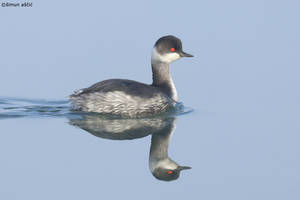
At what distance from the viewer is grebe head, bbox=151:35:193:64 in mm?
12234

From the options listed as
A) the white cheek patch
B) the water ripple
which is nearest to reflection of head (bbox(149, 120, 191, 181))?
the water ripple

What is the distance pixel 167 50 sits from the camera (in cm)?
1228

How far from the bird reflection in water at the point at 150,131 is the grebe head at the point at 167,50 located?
4.53 ft

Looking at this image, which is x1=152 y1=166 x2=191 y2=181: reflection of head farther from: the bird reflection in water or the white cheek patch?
the white cheek patch

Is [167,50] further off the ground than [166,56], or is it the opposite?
[167,50]

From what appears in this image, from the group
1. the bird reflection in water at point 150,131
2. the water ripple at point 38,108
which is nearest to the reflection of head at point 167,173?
the bird reflection in water at point 150,131

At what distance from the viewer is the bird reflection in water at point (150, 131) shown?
867 cm

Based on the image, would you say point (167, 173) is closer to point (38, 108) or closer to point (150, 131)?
point (150, 131)

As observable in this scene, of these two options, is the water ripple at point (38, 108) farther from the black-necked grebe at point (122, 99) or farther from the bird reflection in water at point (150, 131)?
the bird reflection in water at point (150, 131)

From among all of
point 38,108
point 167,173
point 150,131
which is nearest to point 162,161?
Result: point 167,173

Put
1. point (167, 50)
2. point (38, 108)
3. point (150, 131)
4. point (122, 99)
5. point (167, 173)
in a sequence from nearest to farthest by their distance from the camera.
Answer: point (167, 173) < point (150, 131) < point (122, 99) < point (167, 50) < point (38, 108)

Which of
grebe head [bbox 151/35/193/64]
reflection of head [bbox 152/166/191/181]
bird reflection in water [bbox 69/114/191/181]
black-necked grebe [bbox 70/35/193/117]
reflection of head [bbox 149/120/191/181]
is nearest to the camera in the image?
reflection of head [bbox 152/166/191/181]

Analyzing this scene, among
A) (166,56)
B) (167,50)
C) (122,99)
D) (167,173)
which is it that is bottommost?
(167,173)

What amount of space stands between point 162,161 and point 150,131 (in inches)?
60.1
